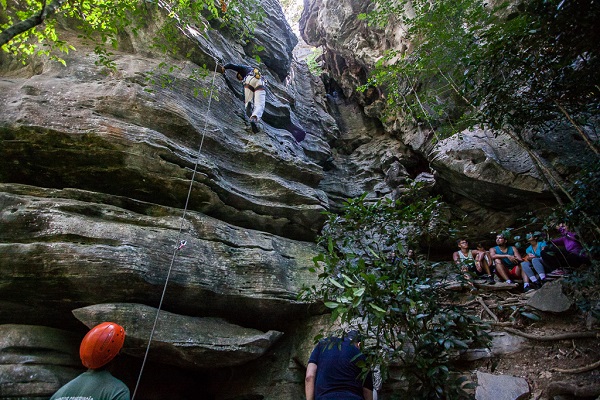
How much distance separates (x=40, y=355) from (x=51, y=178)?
2919mm

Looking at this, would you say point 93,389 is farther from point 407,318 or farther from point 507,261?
point 507,261

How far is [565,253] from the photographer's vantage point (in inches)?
241

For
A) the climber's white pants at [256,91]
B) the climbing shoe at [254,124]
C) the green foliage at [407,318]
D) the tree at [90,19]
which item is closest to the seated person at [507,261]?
the green foliage at [407,318]

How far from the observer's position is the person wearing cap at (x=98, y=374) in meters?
2.76

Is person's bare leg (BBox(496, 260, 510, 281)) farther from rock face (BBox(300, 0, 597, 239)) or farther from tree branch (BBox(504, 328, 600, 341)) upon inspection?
tree branch (BBox(504, 328, 600, 341))

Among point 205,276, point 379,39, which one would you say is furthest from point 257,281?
point 379,39

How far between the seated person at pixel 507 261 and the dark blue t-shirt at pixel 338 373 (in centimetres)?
497

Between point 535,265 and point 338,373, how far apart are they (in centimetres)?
531

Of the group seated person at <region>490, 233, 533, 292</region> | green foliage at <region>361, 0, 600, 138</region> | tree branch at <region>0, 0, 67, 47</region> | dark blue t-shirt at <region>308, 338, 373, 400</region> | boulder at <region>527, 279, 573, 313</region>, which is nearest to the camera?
tree branch at <region>0, 0, 67, 47</region>

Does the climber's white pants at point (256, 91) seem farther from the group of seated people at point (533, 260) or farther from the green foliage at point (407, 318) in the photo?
the group of seated people at point (533, 260)

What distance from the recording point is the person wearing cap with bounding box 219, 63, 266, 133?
345 inches

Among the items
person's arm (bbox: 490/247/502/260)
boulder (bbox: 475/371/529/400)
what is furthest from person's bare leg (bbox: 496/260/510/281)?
boulder (bbox: 475/371/529/400)

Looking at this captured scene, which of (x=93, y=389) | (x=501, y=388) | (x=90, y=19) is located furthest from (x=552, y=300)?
(x=90, y=19)

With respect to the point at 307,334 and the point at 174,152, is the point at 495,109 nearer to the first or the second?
the point at 307,334
